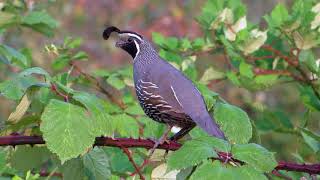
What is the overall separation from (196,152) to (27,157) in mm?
703

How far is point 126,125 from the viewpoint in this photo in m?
2.76

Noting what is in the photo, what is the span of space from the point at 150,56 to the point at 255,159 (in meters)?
1.29

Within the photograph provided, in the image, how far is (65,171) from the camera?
211cm

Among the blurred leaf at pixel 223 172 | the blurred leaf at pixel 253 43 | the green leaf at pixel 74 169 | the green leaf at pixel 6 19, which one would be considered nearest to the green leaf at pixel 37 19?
the green leaf at pixel 6 19

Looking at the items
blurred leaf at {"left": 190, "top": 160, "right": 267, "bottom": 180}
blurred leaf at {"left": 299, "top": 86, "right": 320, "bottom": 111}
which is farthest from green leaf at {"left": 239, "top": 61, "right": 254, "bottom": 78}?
blurred leaf at {"left": 190, "top": 160, "right": 267, "bottom": 180}

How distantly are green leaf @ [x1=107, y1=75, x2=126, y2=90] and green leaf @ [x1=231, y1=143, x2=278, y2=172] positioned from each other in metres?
1.36

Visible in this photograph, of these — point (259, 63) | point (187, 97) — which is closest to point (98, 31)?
point (259, 63)

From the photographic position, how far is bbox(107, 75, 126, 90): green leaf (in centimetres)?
316

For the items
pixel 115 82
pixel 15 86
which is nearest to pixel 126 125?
pixel 115 82

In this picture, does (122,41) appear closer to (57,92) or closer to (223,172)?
(57,92)

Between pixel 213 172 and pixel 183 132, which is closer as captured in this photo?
pixel 213 172

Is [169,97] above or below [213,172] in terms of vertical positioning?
below

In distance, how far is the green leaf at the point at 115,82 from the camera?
10.4 feet

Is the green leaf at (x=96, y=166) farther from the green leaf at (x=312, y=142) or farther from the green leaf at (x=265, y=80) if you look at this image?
the green leaf at (x=265, y=80)
